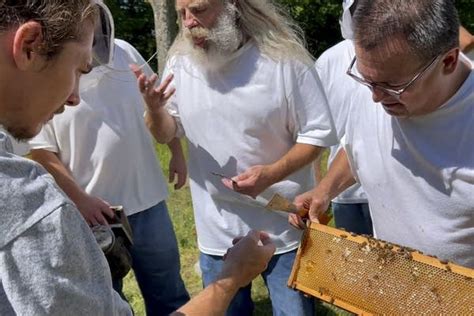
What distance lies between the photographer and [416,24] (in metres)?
2.23

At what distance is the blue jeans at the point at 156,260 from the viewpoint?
3588mm

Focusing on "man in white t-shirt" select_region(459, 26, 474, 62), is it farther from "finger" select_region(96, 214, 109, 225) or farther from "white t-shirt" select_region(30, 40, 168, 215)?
"finger" select_region(96, 214, 109, 225)

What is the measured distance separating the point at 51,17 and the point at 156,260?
2.51 m

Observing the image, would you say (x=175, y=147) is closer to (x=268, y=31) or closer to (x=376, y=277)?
(x=268, y=31)

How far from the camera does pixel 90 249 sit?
4.47ft

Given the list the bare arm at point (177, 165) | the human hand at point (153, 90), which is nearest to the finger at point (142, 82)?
the human hand at point (153, 90)

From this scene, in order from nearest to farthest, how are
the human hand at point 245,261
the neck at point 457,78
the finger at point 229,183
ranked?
the human hand at point 245,261
the neck at point 457,78
the finger at point 229,183

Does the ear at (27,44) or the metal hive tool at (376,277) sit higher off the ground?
the ear at (27,44)

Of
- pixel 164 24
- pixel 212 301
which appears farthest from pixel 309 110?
pixel 164 24

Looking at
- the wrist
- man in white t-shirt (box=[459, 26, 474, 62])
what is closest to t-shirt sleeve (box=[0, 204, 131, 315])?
the wrist

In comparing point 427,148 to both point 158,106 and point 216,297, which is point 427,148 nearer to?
point 216,297

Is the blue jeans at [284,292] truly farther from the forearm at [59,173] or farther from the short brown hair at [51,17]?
the short brown hair at [51,17]

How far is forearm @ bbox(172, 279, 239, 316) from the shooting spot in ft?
5.87

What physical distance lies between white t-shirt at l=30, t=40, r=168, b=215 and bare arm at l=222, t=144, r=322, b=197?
60 centimetres
